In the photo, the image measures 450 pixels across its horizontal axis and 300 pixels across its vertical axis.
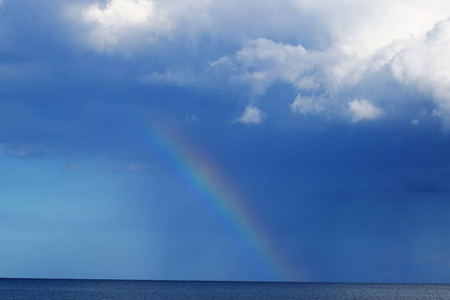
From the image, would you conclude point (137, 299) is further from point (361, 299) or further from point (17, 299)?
point (361, 299)

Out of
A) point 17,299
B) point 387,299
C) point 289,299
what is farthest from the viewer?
point 387,299

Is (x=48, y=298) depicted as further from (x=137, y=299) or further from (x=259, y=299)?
(x=259, y=299)

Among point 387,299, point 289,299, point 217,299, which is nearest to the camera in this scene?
point 217,299

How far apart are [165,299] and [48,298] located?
29.2 meters

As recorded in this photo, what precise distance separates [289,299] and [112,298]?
46526mm

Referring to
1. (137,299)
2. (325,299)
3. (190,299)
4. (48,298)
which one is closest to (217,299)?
(190,299)

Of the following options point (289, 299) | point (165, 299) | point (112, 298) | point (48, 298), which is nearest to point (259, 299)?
point (289, 299)

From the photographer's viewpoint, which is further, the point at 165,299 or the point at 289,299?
the point at 289,299

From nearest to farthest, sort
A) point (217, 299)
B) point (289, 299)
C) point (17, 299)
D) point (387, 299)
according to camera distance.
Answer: point (17, 299) < point (217, 299) < point (289, 299) < point (387, 299)

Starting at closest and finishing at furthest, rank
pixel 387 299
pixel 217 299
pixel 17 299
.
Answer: pixel 17 299, pixel 217 299, pixel 387 299

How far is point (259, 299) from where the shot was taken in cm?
16012

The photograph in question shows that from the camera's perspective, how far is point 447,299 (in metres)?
182

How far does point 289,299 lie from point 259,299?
1053 cm

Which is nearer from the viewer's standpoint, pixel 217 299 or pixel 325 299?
pixel 217 299
